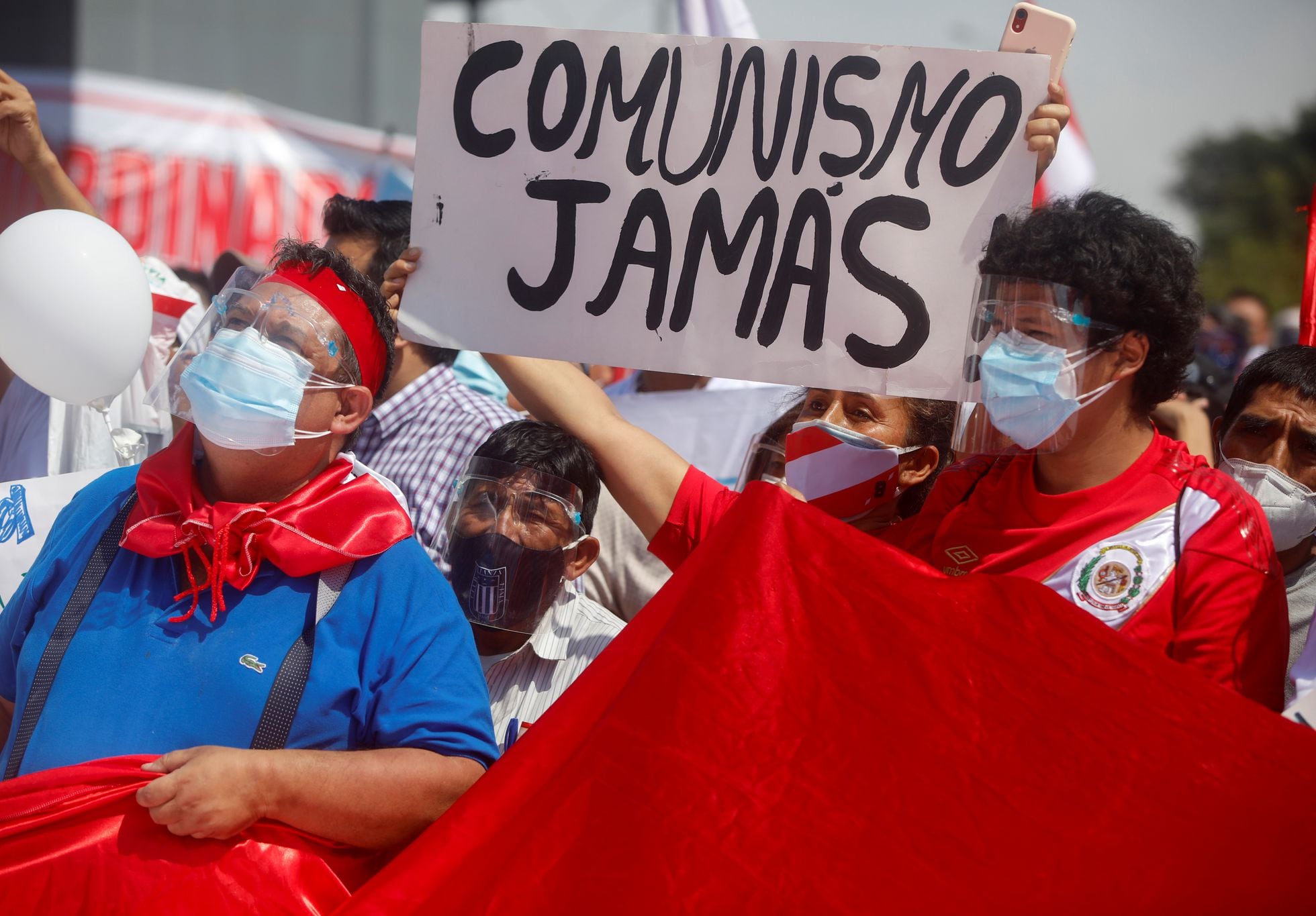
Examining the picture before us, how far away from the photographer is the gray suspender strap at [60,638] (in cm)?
199

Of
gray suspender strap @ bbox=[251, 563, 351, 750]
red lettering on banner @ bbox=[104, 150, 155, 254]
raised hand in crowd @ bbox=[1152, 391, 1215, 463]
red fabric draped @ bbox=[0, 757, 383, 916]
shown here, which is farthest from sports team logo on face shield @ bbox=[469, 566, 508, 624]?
red lettering on banner @ bbox=[104, 150, 155, 254]

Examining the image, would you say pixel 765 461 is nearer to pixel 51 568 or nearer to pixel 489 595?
pixel 489 595

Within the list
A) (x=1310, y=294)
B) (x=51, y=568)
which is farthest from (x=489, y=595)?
(x=1310, y=294)

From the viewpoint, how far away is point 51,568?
215 cm

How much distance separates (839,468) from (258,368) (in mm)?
1308

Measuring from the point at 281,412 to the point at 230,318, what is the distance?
0.25m

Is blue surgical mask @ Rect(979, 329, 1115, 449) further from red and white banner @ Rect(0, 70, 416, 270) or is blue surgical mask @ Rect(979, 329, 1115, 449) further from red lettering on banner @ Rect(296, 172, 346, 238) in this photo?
red lettering on banner @ Rect(296, 172, 346, 238)

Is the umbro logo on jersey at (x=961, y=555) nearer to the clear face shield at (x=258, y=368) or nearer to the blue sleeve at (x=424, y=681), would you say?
the blue sleeve at (x=424, y=681)

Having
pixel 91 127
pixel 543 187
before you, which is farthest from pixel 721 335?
pixel 91 127

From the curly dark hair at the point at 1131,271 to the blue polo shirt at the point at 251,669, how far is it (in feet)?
4.21

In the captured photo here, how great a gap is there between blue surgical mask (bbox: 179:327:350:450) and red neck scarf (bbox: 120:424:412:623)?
0.34ft

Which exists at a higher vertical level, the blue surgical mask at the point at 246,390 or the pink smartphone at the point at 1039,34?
the pink smartphone at the point at 1039,34

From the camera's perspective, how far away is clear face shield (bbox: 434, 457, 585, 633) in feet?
9.28

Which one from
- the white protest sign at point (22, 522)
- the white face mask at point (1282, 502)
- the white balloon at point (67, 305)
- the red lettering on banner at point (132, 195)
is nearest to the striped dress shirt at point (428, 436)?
the white balloon at point (67, 305)
